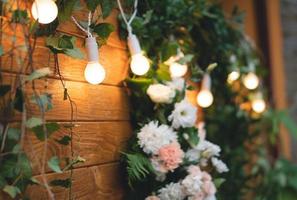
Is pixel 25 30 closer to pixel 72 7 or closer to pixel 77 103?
pixel 72 7

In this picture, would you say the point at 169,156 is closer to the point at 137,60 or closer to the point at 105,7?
the point at 137,60

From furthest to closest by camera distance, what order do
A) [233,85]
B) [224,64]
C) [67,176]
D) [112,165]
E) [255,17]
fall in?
[255,17]
[233,85]
[224,64]
[112,165]
[67,176]

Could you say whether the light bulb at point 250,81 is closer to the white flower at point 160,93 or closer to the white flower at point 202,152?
the white flower at point 202,152

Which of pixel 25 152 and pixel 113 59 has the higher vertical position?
pixel 113 59

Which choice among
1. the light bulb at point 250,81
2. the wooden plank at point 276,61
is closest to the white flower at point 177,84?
the light bulb at point 250,81

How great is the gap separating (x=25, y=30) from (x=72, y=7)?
150 millimetres

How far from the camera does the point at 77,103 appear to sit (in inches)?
47.7

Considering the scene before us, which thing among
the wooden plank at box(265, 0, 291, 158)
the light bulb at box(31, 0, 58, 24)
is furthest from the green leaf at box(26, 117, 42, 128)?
the wooden plank at box(265, 0, 291, 158)

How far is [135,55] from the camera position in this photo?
1.33m

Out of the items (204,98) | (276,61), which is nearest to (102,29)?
(204,98)

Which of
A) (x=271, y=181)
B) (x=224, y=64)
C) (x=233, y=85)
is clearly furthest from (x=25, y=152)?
(x=271, y=181)

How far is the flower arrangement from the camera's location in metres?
1.31

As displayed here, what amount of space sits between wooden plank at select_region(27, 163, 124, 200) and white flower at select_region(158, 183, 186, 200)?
5.9 inches

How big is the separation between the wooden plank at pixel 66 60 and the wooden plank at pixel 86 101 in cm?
3
